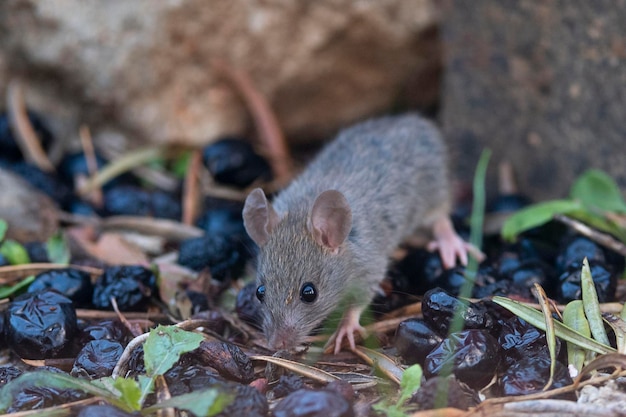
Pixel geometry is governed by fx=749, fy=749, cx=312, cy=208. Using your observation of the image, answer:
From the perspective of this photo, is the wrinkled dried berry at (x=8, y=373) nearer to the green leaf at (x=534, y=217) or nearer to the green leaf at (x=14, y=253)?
the green leaf at (x=14, y=253)

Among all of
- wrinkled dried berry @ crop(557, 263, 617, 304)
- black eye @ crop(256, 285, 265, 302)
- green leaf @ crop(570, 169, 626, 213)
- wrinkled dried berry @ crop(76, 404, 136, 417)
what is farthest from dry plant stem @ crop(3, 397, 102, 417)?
green leaf @ crop(570, 169, 626, 213)

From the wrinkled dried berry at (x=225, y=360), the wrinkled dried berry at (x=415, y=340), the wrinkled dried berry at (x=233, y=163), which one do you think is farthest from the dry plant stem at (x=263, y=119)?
the wrinkled dried berry at (x=225, y=360)

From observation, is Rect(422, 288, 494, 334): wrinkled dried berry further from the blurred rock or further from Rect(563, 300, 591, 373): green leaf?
the blurred rock

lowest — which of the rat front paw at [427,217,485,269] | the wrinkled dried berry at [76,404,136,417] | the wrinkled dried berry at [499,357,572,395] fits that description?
the rat front paw at [427,217,485,269]

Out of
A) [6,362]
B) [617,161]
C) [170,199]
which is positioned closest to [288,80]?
[170,199]

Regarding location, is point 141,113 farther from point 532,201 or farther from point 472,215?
point 532,201
